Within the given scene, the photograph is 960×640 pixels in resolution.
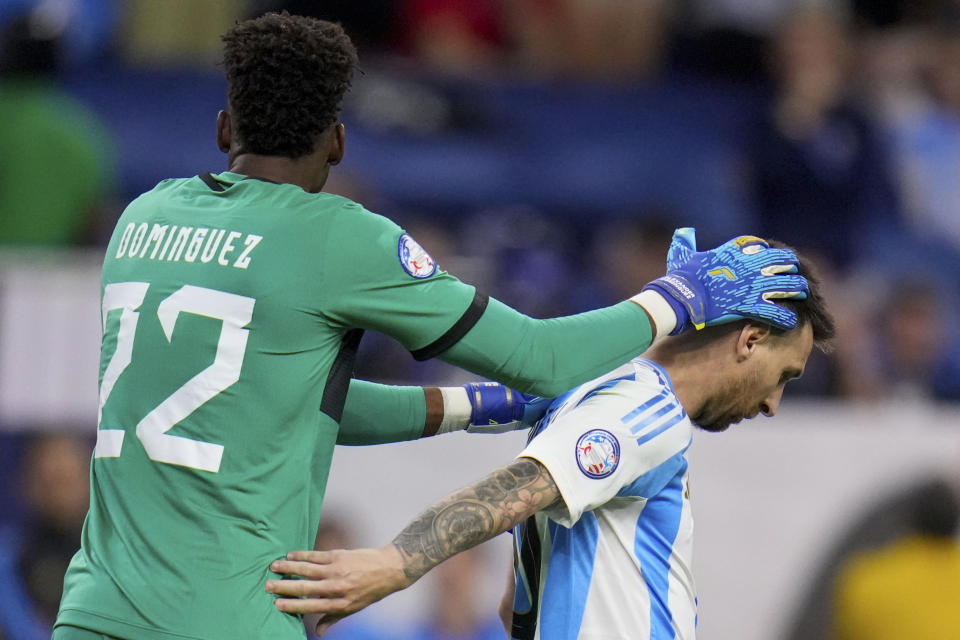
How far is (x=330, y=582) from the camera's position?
260cm

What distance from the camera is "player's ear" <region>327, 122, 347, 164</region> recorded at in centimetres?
278

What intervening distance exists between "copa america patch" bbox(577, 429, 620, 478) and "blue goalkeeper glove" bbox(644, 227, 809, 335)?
12.0 inches

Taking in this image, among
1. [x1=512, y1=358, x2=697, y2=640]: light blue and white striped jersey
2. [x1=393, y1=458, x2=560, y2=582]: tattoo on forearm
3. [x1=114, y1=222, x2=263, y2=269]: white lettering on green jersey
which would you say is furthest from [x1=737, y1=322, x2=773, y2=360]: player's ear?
[x1=114, y1=222, x2=263, y2=269]: white lettering on green jersey

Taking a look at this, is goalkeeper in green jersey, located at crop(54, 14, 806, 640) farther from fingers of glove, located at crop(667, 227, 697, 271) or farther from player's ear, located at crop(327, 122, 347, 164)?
fingers of glove, located at crop(667, 227, 697, 271)

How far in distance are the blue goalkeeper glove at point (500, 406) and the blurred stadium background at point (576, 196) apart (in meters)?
2.47

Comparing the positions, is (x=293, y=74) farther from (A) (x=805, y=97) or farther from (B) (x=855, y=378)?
(A) (x=805, y=97)

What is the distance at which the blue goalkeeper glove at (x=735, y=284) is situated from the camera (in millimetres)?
3080

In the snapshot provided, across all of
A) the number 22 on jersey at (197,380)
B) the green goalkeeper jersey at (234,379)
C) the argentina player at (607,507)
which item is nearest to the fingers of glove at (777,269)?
the argentina player at (607,507)

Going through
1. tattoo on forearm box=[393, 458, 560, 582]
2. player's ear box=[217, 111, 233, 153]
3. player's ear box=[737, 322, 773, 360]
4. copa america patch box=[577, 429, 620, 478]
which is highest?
player's ear box=[217, 111, 233, 153]

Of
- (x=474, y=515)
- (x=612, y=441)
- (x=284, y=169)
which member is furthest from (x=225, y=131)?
(x=612, y=441)

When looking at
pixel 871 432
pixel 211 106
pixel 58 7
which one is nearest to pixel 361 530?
pixel 871 432

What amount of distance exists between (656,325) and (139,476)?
1.12m

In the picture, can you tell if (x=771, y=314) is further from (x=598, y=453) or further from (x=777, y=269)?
(x=598, y=453)

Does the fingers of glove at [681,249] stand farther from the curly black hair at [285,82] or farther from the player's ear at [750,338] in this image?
the curly black hair at [285,82]
